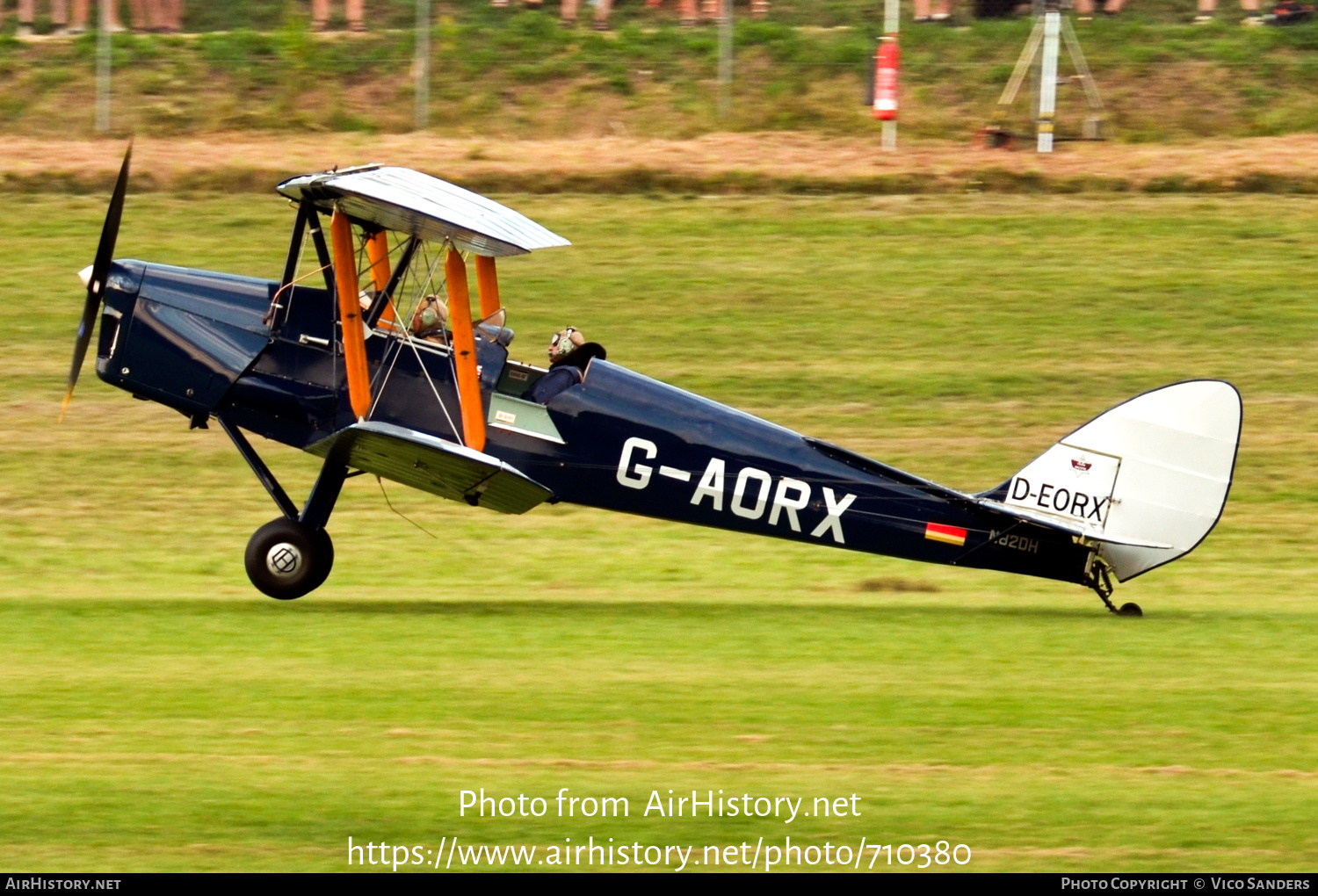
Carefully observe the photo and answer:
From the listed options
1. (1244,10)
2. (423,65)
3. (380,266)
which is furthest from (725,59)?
(380,266)

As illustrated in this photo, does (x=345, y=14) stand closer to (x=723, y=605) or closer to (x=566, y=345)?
(x=566, y=345)

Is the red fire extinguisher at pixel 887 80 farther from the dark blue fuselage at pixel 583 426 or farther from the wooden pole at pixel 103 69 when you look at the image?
the dark blue fuselage at pixel 583 426

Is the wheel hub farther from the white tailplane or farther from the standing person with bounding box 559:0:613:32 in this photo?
the standing person with bounding box 559:0:613:32

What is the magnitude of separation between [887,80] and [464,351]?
43.4ft

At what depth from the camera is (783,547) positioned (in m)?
14.0

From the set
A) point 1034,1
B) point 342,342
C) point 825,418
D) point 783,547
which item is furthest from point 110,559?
point 1034,1

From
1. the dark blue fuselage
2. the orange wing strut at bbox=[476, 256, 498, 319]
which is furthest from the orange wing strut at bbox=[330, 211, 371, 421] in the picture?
the orange wing strut at bbox=[476, 256, 498, 319]

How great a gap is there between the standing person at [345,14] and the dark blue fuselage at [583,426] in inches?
560

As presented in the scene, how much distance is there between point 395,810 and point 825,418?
397 inches

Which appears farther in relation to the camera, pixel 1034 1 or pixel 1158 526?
pixel 1034 1

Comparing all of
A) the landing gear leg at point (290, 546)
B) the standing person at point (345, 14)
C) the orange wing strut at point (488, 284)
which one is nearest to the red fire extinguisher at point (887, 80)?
the standing person at point (345, 14)

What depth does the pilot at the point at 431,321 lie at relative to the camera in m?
10.8

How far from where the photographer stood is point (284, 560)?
10820 mm

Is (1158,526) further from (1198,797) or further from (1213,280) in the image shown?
(1213,280)
